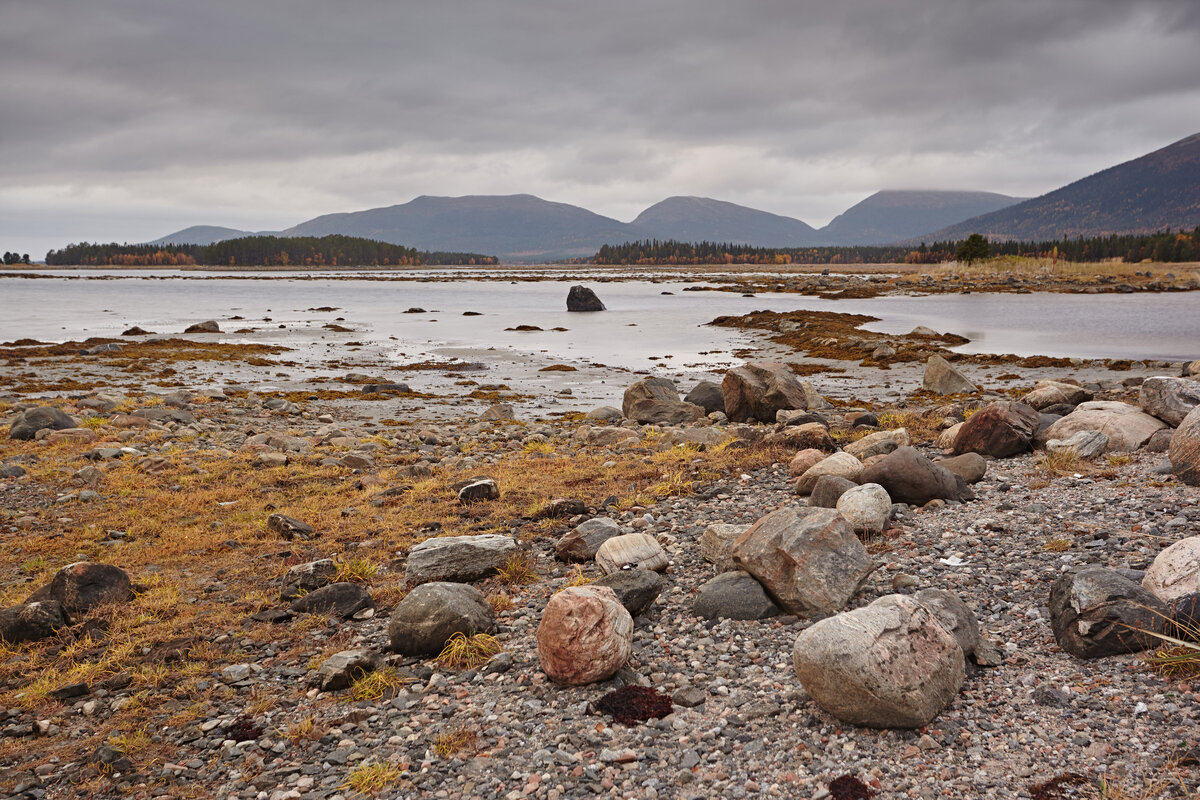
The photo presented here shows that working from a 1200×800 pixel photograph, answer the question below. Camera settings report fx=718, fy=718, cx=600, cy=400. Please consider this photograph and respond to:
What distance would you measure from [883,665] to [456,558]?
5.87 meters

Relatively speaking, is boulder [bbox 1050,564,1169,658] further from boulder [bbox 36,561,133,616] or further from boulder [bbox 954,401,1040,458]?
boulder [bbox 36,561,133,616]

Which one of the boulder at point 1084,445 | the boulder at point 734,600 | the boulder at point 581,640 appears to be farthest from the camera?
the boulder at point 1084,445

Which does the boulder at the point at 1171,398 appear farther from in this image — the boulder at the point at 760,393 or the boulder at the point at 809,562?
the boulder at the point at 760,393

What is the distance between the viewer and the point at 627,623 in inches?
294

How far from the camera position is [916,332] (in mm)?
47844

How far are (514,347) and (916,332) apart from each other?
26.8 metres

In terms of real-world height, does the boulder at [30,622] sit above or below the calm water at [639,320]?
below

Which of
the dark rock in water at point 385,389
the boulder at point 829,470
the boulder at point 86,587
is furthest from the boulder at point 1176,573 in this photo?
the dark rock in water at point 385,389

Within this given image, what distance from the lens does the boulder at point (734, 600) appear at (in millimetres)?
8172

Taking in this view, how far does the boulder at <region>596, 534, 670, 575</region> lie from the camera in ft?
31.3

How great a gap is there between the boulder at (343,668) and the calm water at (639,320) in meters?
31.8

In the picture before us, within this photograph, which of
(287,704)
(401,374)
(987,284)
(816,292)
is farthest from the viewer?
(987,284)

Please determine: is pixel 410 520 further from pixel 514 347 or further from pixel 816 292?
pixel 816 292

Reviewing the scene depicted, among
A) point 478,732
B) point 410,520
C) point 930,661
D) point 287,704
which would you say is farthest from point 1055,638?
point 410,520
